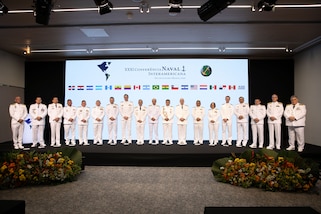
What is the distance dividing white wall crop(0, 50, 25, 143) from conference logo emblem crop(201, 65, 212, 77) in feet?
23.0

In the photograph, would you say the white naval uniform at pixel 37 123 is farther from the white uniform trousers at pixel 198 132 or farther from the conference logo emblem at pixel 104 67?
the white uniform trousers at pixel 198 132

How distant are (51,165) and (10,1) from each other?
11.1ft

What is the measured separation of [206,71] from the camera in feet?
34.4

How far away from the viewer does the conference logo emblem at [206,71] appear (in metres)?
10.5

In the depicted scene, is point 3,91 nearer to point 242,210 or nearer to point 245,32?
point 245,32

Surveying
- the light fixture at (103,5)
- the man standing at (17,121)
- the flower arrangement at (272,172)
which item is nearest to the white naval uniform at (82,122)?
the man standing at (17,121)

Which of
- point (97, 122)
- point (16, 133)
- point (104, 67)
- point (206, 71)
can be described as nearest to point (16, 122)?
point (16, 133)

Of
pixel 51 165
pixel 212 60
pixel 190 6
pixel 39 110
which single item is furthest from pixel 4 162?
pixel 212 60

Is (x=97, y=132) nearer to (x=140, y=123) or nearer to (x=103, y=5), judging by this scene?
(x=140, y=123)

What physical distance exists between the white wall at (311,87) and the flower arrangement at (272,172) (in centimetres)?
485

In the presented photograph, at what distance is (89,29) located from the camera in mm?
7590

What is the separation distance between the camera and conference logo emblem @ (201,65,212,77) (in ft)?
34.4

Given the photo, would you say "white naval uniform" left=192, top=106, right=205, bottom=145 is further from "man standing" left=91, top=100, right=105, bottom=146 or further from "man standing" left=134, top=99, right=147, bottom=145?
"man standing" left=91, top=100, right=105, bottom=146

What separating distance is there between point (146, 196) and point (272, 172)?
2086 mm
